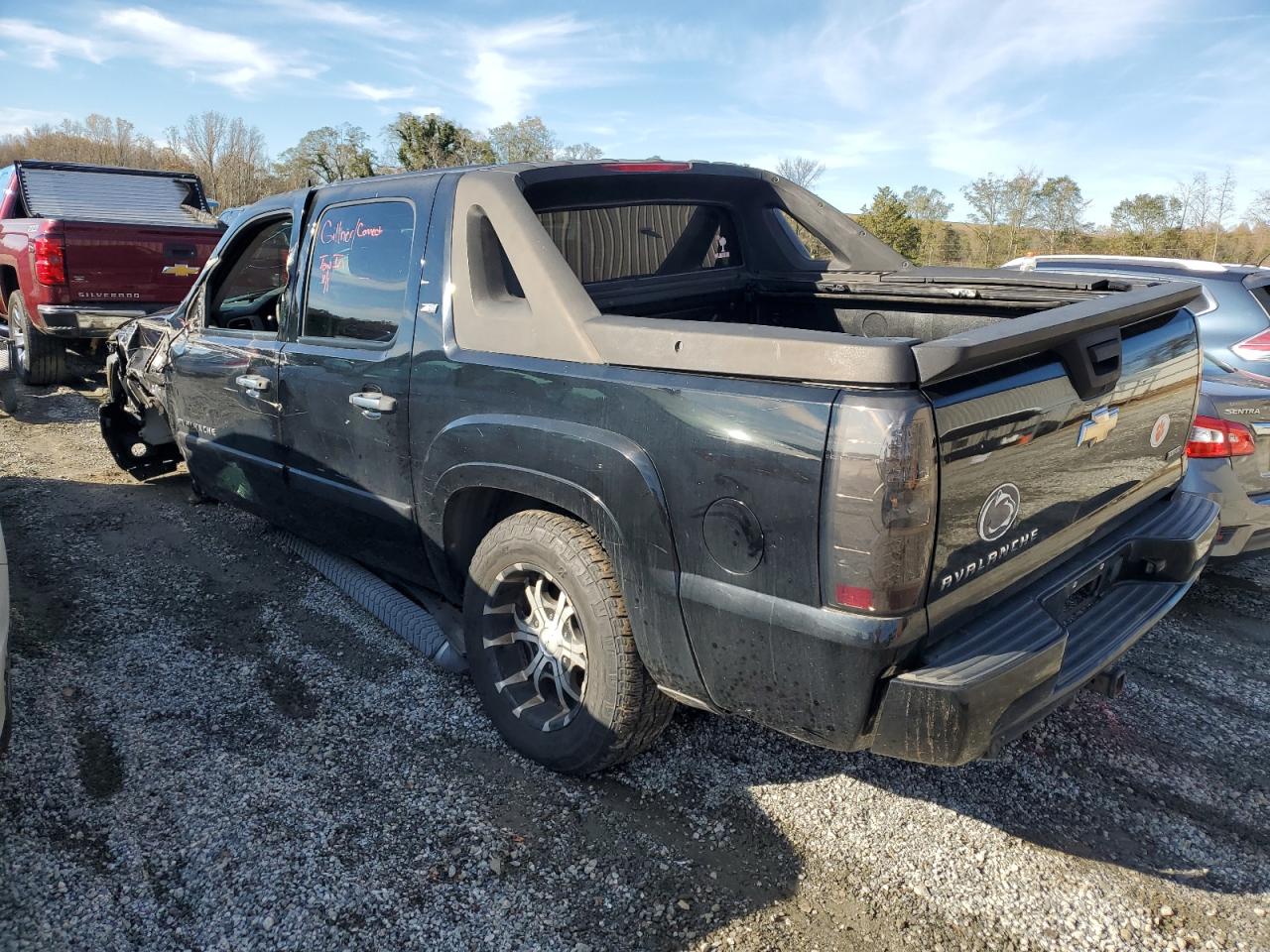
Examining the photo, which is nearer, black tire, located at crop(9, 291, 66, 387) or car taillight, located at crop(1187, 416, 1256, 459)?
car taillight, located at crop(1187, 416, 1256, 459)

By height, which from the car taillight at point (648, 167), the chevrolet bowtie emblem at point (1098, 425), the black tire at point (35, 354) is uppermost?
the car taillight at point (648, 167)

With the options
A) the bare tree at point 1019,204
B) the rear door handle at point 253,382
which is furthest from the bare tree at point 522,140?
the rear door handle at point 253,382

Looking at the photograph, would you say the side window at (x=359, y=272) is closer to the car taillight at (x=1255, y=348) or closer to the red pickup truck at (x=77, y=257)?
the car taillight at (x=1255, y=348)

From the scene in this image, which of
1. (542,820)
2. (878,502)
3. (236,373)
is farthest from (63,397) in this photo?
(878,502)

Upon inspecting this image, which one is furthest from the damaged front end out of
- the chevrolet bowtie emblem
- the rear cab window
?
the chevrolet bowtie emblem

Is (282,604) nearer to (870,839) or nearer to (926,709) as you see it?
(870,839)

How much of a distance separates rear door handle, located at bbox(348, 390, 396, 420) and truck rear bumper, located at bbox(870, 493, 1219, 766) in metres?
2.01

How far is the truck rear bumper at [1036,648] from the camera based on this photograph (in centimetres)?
206

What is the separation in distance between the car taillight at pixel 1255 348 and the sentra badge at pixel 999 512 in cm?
467

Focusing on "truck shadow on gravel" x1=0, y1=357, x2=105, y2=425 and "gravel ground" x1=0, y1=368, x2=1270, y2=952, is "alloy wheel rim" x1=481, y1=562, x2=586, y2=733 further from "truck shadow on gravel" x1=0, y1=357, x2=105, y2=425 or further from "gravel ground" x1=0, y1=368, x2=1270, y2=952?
"truck shadow on gravel" x1=0, y1=357, x2=105, y2=425

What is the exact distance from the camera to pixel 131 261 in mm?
8500

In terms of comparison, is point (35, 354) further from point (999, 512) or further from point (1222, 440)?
point (1222, 440)

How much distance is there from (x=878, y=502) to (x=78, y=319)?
8561 mm

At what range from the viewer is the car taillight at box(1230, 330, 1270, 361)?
5.70 m
